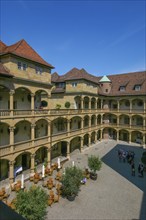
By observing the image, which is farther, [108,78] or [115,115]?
[108,78]

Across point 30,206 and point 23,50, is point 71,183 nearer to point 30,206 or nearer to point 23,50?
point 30,206

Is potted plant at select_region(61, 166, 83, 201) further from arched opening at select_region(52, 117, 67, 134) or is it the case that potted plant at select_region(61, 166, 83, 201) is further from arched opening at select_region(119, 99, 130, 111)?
arched opening at select_region(119, 99, 130, 111)

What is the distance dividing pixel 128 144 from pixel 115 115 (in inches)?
345

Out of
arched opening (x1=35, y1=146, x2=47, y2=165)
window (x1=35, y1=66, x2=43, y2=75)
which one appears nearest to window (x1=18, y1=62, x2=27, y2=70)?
window (x1=35, y1=66, x2=43, y2=75)

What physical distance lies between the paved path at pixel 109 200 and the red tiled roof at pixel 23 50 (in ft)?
61.4

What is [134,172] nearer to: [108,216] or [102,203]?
[102,203]

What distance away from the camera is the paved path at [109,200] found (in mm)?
16188

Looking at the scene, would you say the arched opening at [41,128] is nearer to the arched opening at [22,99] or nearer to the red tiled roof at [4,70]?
the arched opening at [22,99]

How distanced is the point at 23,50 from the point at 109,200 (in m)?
22.4

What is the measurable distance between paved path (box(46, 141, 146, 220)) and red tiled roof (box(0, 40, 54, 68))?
18.7 m

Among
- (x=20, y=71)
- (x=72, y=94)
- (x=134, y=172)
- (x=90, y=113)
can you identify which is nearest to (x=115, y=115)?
(x=90, y=113)

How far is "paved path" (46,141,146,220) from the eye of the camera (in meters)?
16.2

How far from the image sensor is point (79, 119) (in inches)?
1566

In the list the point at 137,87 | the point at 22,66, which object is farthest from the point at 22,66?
the point at 137,87
